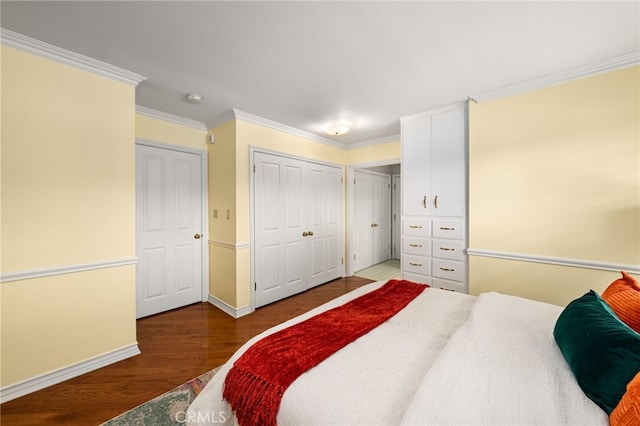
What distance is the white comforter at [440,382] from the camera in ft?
2.82

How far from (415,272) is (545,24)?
2.50 m

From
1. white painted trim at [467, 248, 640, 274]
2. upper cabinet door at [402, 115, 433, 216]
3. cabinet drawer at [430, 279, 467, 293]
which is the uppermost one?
upper cabinet door at [402, 115, 433, 216]

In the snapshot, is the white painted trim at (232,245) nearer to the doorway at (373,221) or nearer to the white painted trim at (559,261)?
the doorway at (373,221)

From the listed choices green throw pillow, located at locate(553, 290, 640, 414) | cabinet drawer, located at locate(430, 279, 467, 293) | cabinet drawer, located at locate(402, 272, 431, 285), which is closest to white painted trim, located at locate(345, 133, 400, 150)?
cabinet drawer, located at locate(402, 272, 431, 285)

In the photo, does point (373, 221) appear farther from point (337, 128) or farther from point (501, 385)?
point (501, 385)

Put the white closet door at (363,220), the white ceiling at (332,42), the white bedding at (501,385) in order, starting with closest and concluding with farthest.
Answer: the white bedding at (501,385), the white ceiling at (332,42), the white closet door at (363,220)

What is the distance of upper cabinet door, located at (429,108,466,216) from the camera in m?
2.88

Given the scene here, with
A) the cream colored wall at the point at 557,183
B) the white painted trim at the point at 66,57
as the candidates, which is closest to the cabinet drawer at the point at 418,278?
the cream colored wall at the point at 557,183

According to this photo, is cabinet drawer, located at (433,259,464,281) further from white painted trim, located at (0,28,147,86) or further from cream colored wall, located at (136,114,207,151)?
white painted trim, located at (0,28,147,86)

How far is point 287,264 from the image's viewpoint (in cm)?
371

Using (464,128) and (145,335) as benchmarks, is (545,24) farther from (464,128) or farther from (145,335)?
(145,335)

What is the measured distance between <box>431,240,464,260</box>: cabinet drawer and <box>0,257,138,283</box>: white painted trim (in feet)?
10.1

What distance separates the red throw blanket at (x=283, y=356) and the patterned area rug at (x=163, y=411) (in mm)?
816

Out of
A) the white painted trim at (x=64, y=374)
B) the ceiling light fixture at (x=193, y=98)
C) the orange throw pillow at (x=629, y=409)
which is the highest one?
the ceiling light fixture at (x=193, y=98)
